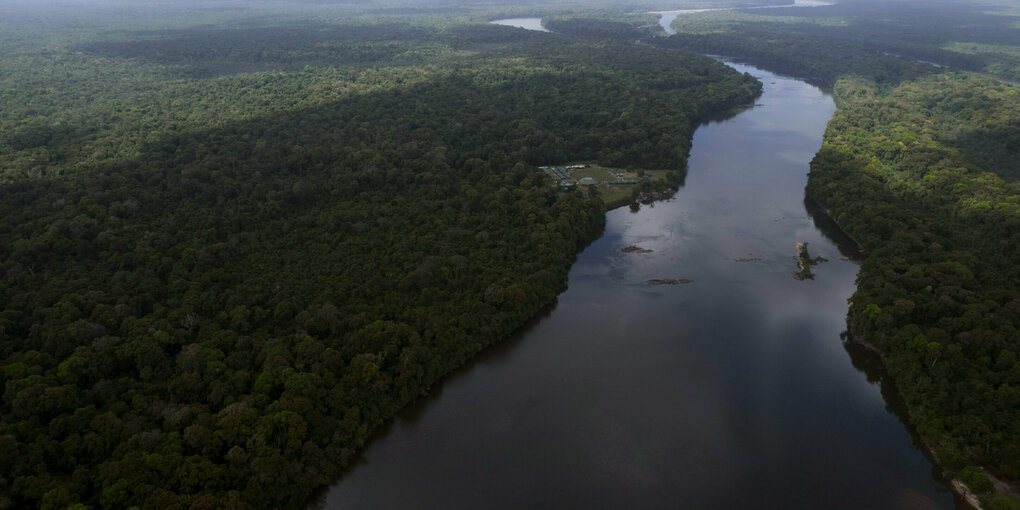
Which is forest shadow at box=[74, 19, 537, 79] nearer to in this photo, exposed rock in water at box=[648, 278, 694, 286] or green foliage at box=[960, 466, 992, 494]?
exposed rock in water at box=[648, 278, 694, 286]

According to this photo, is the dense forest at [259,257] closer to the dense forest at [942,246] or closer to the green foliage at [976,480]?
the dense forest at [942,246]

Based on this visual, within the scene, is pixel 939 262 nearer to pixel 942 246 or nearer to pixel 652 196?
pixel 942 246

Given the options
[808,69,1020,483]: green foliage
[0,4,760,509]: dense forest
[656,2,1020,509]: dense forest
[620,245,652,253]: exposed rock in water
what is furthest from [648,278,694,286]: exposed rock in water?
[656,2,1020,509]: dense forest

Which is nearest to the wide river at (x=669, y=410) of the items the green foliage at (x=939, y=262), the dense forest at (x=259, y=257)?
the green foliage at (x=939, y=262)

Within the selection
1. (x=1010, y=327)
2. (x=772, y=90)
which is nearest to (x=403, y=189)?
(x=1010, y=327)

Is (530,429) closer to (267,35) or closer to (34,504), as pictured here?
(34,504)

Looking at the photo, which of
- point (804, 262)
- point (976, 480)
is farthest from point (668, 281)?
point (976, 480)
